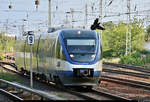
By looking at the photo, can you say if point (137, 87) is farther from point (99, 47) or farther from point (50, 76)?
point (50, 76)

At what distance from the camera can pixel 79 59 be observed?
15180mm

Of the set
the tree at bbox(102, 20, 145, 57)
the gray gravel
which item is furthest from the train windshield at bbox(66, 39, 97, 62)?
the tree at bbox(102, 20, 145, 57)

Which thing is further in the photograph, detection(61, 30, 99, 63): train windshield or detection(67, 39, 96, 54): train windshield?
detection(67, 39, 96, 54): train windshield

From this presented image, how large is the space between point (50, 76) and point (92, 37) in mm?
3107

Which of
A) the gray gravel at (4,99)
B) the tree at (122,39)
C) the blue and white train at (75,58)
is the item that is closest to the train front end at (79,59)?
the blue and white train at (75,58)

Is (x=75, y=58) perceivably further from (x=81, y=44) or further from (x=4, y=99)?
(x=4, y=99)

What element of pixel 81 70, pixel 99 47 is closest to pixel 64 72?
pixel 81 70

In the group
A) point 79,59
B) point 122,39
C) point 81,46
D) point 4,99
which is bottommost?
point 4,99

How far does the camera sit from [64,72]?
1520cm

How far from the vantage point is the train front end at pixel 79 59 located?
15016 mm

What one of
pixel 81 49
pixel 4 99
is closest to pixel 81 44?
pixel 81 49

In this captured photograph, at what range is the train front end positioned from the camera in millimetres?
15016

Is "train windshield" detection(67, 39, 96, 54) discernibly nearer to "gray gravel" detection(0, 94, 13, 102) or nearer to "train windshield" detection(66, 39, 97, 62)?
"train windshield" detection(66, 39, 97, 62)

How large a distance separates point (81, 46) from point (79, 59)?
2.45 ft
